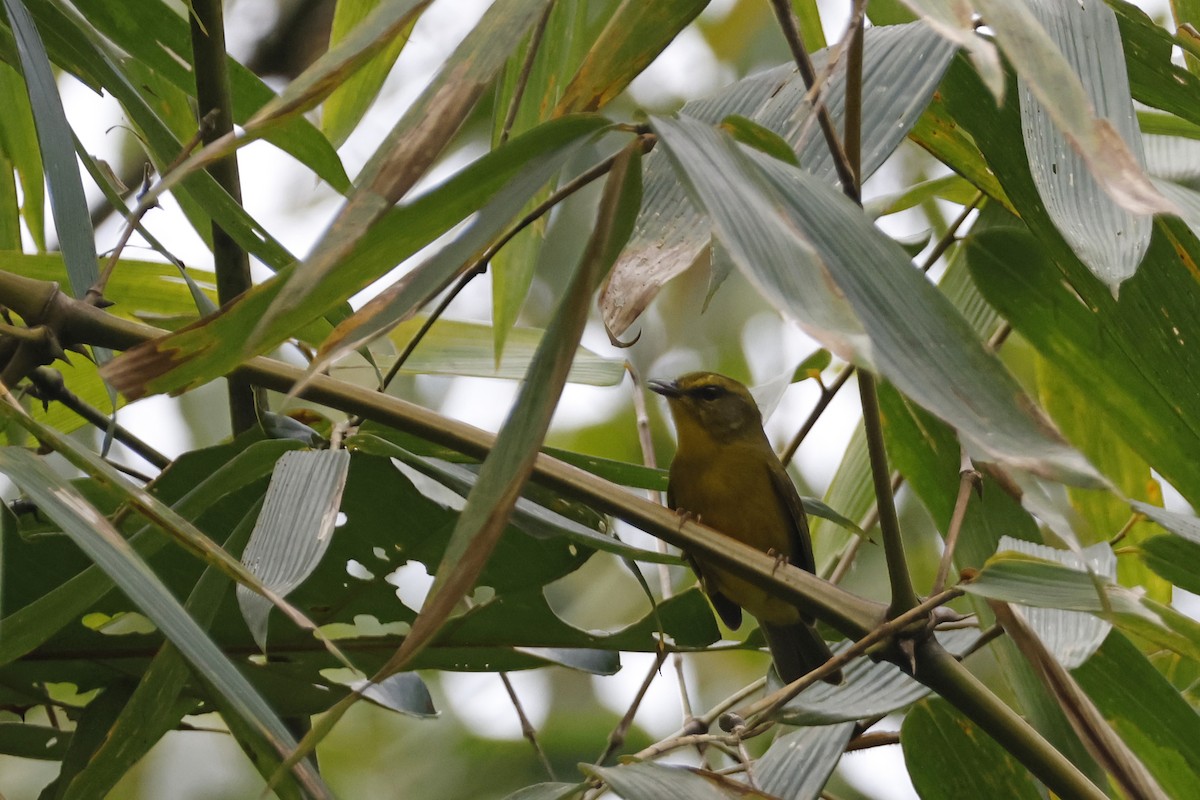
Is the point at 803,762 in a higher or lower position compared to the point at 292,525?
lower

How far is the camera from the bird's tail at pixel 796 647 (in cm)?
331

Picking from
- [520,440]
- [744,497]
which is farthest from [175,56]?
[744,497]

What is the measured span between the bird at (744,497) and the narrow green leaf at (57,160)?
6.95 feet

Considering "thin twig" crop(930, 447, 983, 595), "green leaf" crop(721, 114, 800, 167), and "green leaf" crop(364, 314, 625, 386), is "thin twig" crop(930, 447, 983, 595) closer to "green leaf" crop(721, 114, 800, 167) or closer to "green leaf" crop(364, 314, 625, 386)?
"green leaf" crop(721, 114, 800, 167)

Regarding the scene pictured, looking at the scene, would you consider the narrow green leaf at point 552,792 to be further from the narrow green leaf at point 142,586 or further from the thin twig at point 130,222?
the thin twig at point 130,222

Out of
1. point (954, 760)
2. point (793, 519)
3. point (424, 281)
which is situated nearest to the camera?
point (424, 281)

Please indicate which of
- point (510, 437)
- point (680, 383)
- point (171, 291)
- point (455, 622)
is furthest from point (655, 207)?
point (680, 383)

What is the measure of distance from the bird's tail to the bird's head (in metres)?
0.56

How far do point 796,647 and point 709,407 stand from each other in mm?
720

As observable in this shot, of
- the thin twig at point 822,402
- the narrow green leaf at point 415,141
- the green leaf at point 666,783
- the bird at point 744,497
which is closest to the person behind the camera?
the narrow green leaf at point 415,141

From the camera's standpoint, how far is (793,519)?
339 cm

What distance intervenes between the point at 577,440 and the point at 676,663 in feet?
6.74

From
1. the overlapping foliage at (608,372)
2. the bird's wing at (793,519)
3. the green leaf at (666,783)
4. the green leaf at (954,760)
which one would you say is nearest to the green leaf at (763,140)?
the overlapping foliage at (608,372)

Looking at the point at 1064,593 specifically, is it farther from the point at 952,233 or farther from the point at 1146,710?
the point at 952,233
